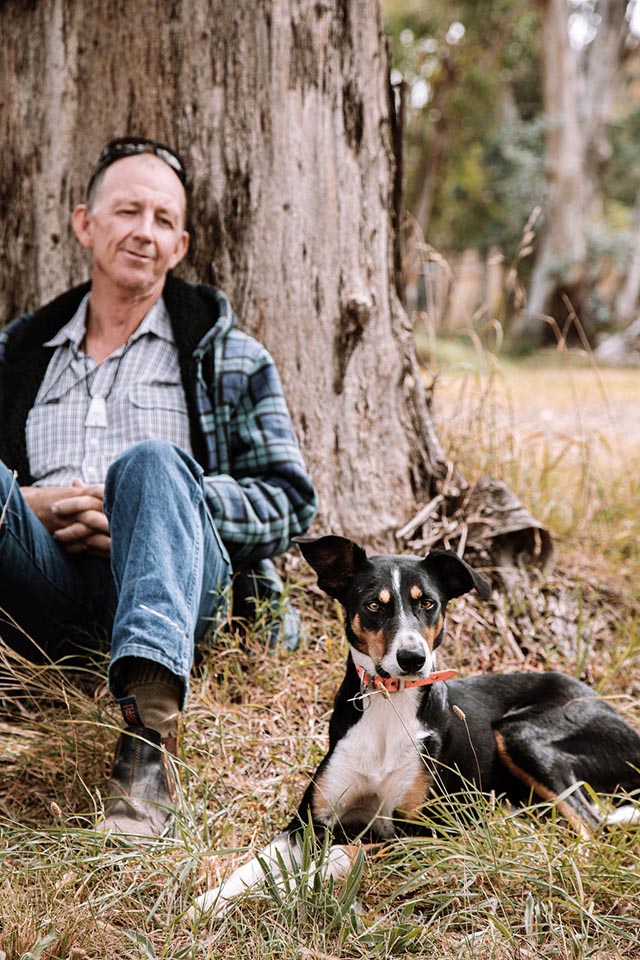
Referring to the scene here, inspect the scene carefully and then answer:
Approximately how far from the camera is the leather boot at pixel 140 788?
2.17 meters

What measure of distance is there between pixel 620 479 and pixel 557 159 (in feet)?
39.8

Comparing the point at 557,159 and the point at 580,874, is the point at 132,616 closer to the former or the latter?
the point at 580,874

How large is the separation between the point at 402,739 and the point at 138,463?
3.23 feet

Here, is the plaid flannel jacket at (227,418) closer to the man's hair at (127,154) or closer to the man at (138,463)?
the man at (138,463)

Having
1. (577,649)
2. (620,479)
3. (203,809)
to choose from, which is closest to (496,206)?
(620,479)

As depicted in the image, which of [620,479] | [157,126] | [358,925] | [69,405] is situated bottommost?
[358,925]

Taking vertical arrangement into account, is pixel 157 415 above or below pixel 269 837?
above

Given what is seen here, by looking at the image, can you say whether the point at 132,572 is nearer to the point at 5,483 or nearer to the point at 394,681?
the point at 5,483

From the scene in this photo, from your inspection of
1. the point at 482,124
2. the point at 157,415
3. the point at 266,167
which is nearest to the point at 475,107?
the point at 482,124

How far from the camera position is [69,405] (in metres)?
3.19

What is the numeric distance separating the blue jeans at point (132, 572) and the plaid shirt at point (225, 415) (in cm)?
15

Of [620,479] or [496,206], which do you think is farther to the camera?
[496,206]

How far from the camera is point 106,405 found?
10.3ft

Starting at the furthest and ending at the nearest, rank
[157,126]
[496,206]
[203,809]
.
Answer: [496,206] < [157,126] < [203,809]
